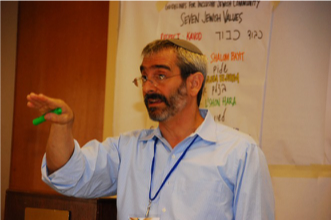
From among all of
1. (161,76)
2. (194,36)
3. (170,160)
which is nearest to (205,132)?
(170,160)

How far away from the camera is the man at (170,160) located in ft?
5.88

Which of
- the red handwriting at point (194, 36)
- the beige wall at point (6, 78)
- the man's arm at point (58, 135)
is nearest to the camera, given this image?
the man's arm at point (58, 135)

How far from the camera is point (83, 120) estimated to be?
2.98 metres

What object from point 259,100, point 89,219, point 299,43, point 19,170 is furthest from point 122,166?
point 19,170

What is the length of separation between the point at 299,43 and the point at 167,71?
2.85ft

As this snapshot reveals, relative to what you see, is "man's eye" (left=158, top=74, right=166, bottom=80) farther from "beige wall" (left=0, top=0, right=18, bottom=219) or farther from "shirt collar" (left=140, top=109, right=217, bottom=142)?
"beige wall" (left=0, top=0, right=18, bottom=219)

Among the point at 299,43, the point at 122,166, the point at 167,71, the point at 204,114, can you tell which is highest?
the point at 299,43

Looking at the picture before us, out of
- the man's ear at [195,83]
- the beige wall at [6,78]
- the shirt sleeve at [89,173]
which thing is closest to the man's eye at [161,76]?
the man's ear at [195,83]

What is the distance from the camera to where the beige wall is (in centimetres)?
308

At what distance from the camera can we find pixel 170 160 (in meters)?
1.93

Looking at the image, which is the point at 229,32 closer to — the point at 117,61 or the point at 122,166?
A: the point at 117,61

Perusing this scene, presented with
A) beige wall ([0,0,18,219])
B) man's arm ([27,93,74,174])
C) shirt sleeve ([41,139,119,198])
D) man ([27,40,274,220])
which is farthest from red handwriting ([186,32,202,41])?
beige wall ([0,0,18,219])

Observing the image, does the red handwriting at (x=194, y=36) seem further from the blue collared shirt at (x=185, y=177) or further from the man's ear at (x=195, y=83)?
the blue collared shirt at (x=185, y=177)

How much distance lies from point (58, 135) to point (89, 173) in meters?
0.27
